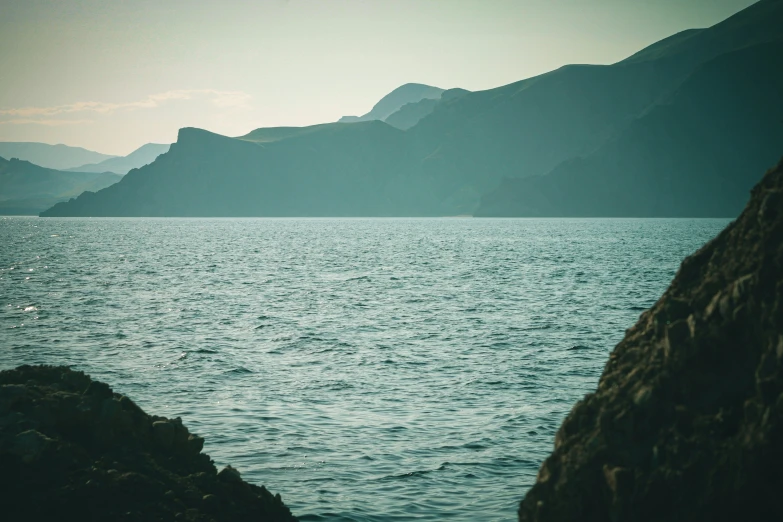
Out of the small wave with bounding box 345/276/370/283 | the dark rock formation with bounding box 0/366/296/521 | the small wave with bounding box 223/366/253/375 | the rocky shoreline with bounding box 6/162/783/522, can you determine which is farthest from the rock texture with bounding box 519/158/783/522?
the small wave with bounding box 345/276/370/283

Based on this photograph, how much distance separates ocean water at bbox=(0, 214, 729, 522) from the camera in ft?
50.5

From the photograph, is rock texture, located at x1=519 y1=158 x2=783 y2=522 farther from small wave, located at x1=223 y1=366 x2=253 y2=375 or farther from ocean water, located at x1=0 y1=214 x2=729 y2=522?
small wave, located at x1=223 y1=366 x2=253 y2=375

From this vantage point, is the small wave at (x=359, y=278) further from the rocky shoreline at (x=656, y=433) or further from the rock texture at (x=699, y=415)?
the rock texture at (x=699, y=415)

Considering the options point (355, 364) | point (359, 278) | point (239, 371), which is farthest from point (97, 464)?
point (359, 278)

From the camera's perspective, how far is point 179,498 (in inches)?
429

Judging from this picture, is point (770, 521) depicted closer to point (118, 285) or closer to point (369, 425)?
point (369, 425)

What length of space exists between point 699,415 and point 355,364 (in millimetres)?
20004

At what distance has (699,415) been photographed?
8.09 m

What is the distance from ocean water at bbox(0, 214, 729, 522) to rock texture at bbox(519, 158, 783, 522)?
16.9 ft

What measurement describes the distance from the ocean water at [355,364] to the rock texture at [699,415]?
517cm

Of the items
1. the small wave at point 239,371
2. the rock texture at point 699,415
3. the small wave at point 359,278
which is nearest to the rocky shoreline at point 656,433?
the rock texture at point 699,415

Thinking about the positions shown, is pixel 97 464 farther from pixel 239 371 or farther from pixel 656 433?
pixel 239 371

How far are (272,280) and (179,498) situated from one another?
187 feet

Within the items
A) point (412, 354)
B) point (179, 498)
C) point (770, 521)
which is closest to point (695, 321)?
point (770, 521)
